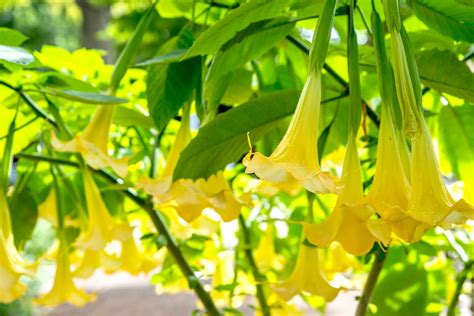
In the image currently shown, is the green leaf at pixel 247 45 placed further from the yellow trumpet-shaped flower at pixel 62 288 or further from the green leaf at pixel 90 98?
the yellow trumpet-shaped flower at pixel 62 288

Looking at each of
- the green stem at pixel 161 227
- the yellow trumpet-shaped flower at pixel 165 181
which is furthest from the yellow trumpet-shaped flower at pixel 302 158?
the green stem at pixel 161 227

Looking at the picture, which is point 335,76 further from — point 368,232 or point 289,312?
point 289,312

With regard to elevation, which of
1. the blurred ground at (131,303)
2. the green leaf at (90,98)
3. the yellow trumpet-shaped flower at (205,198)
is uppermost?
the green leaf at (90,98)

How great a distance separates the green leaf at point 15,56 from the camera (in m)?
0.35

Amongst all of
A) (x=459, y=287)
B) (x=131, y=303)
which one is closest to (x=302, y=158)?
(x=459, y=287)

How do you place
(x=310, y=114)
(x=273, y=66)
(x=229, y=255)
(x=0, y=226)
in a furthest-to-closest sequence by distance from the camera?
(x=229, y=255)
(x=273, y=66)
(x=0, y=226)
(x=310, y=114)

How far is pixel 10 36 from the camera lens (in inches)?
16.3

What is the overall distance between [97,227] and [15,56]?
16 centimetres

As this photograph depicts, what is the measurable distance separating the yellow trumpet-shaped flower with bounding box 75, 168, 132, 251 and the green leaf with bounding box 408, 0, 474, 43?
0.83 feet

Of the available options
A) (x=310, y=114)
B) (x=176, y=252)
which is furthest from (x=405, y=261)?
(x=310, y=114)

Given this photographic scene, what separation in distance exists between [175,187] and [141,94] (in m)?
0.18

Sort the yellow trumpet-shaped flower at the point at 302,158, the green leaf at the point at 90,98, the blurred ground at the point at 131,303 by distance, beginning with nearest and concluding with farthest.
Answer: the yellow trumpet-shaped flower at the point at 302,158 < the green leaf at the point at 90,98 < the blurred ground at the point at 131,303

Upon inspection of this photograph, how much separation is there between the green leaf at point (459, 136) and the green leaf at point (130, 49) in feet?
0.63

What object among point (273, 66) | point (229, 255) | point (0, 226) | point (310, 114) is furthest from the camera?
point (229, 255)
